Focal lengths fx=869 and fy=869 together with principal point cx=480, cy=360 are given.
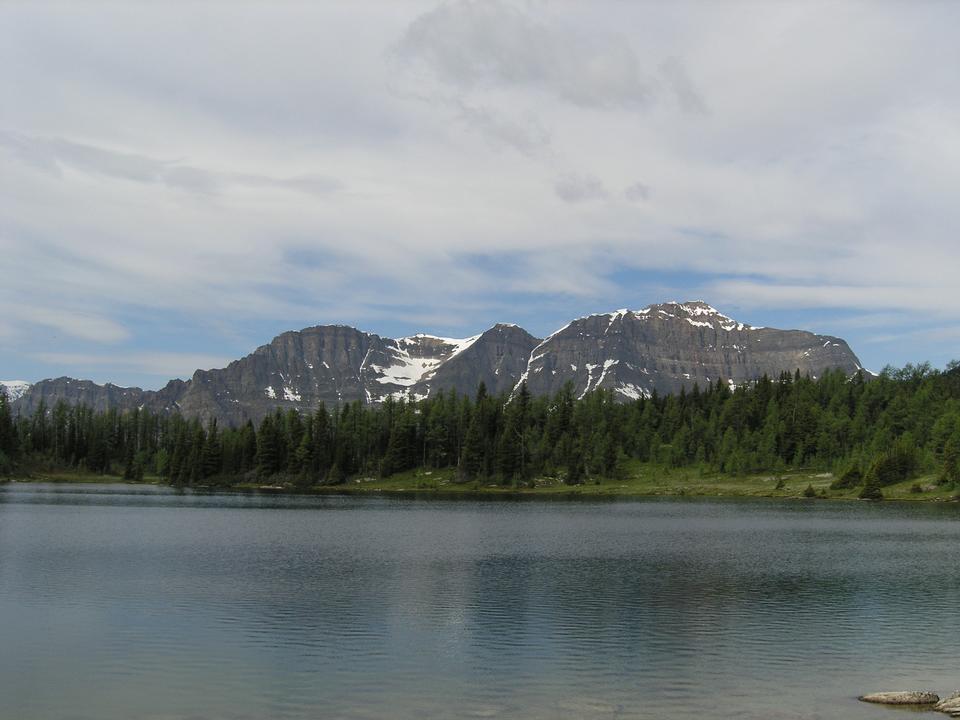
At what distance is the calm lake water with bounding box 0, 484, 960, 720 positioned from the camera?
33594 millimetres

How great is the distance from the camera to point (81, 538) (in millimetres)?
87312

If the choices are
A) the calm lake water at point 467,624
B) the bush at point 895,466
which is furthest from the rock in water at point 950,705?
the bush at point 895,466

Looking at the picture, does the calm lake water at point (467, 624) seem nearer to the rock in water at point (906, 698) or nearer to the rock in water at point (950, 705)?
the rock in water at point (906, 698)

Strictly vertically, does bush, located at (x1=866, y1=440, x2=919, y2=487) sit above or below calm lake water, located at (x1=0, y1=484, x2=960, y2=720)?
above

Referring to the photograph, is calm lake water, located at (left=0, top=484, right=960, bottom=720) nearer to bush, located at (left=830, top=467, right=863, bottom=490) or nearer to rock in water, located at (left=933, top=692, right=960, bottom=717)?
rock in water, located at (left=933, top=692, right=960, bottom=717)

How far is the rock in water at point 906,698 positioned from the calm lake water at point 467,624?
40.0 inches

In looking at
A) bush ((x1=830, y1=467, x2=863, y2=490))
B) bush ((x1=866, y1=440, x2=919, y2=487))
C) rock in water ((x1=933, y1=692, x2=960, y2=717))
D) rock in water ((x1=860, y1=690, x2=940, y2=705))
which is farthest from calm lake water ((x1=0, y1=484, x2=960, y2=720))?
bush ((x1=830, y1=467, x2=863, y2=490))

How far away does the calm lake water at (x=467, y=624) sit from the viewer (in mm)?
33594

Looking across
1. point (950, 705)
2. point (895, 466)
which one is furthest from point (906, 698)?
point (895, 466)

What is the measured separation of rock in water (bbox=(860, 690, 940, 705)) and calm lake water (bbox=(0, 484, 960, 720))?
1.02m

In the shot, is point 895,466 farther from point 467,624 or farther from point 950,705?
point 950,705

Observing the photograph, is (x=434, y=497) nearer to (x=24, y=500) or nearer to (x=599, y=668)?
(x=24, y=500)

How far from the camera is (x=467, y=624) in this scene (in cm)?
4731

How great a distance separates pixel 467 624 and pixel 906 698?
2214cm
